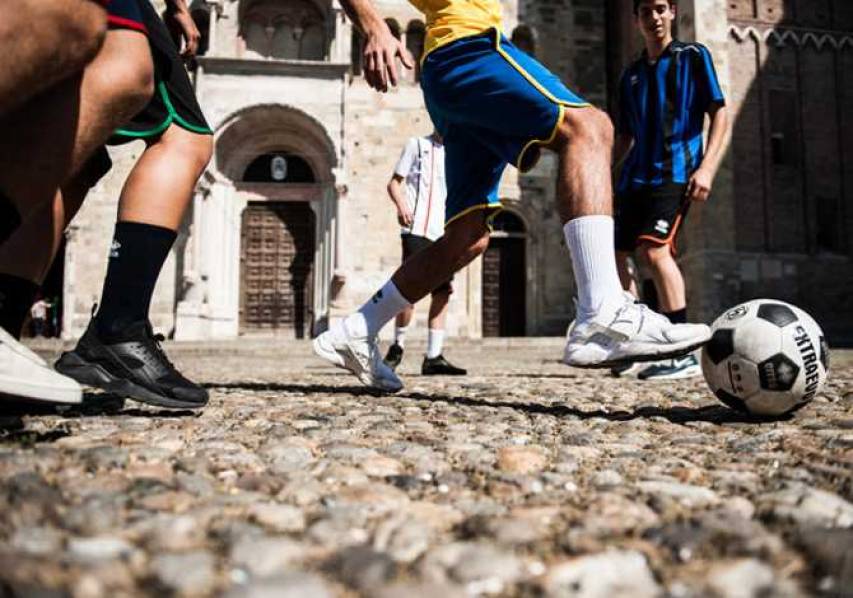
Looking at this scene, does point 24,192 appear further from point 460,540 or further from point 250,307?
point 250,307

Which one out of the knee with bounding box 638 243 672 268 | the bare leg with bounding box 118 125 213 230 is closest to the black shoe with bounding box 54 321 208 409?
the bare leg with bounding box 118 125 213 230

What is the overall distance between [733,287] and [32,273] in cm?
1450

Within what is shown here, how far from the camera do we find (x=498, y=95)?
7.66ft

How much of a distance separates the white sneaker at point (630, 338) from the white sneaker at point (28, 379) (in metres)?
1.53

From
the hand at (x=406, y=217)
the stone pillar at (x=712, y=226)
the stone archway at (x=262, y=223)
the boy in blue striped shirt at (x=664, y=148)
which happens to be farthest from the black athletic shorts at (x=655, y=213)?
the stone archway at (x=262, y=223)

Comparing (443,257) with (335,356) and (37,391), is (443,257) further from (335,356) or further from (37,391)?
(37,391)

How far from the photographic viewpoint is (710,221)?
45.6ft

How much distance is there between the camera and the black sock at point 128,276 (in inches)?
79.0

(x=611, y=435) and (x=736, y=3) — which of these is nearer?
(x=611, y=435)

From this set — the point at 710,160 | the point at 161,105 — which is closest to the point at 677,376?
the point at 710,160

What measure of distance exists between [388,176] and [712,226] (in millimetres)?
7591

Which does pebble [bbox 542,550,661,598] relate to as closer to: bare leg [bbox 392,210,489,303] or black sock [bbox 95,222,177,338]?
black sock [bbox 95,222,177,338]

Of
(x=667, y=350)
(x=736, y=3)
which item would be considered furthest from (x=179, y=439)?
(x=736, y=3)

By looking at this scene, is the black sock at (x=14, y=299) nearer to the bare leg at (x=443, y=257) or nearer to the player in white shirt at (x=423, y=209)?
the bare leg at (x=443, y=257)
